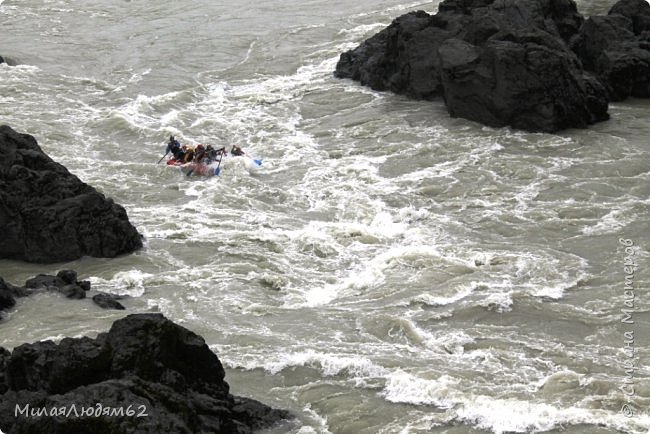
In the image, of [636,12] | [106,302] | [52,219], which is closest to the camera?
[106,302]

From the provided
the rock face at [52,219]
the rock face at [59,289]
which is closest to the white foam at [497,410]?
the rock face at [59,289]

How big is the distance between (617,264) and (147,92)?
2075 cm

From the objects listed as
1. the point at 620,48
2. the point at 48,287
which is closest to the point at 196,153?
the point at 48,287

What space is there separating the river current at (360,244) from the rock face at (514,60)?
76 centimetres

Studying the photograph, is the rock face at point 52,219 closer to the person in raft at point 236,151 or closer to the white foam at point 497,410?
the person in raft at point 236,151

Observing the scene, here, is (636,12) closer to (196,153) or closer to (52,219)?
(196,153)

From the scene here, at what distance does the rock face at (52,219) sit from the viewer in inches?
796

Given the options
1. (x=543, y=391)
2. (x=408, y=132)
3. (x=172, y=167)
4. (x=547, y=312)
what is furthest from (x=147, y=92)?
(x=543, y=391)

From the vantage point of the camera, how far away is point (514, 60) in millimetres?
28047

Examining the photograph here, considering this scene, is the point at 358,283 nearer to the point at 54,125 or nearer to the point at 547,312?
the point at 547,312

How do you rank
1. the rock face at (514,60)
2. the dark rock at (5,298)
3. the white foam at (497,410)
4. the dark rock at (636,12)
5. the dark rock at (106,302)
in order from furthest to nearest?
the dark rock at (636,12), the rock face at (514,60), the dark rock at (106,302), the dark rock at (5,298), the white foam at (497,410)

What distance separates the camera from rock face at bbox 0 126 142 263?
2022cm

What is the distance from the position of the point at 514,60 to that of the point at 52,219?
14.9 m

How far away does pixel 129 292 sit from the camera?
18812 mm
